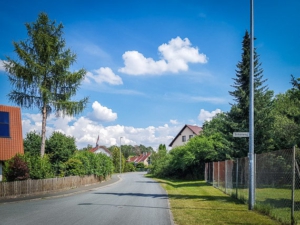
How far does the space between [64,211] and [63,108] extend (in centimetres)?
1535

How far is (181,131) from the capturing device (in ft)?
257

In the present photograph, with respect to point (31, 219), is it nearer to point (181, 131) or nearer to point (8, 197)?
point (8, 197)

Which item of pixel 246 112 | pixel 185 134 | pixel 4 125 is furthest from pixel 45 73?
pixel 185 134

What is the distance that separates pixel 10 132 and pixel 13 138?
67 cm

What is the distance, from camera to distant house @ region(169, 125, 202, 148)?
7569 centimetres

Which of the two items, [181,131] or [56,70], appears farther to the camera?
[181,131]

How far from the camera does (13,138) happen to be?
85.4 ft

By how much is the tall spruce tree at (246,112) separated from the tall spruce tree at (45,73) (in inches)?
537

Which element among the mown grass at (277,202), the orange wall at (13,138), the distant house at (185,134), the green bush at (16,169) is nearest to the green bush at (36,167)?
the green bush at (16,169)

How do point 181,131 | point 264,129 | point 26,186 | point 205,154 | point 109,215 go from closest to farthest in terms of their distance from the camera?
point 109,215 → point 26,186 → point 264,129 → point 205,154 → point 181,131

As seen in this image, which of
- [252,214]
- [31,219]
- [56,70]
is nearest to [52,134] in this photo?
[56,70]

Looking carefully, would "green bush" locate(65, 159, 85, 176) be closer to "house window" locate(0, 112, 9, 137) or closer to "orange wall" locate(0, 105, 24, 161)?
"orange wall" locate(0, 105, 24, 161)

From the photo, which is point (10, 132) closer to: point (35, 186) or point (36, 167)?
point (36, 167)

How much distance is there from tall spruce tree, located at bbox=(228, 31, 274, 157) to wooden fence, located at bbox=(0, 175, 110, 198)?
1455cm
